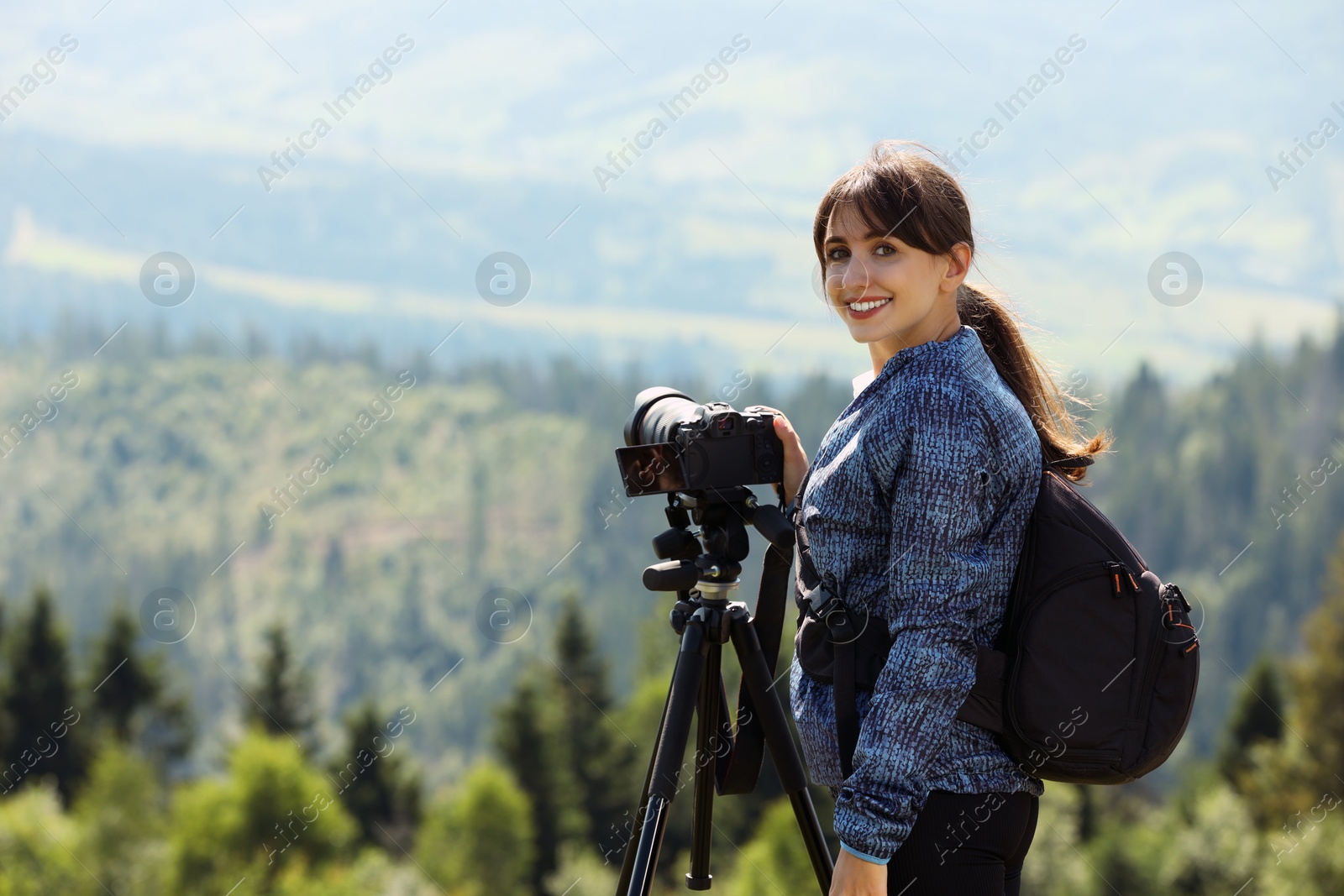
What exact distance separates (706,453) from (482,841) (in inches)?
1462

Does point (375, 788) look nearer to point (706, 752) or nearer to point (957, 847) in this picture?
point (706, 752)

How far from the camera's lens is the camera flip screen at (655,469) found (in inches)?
87.0

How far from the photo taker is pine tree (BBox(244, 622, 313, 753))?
39.6m

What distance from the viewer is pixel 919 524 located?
1.69 meters

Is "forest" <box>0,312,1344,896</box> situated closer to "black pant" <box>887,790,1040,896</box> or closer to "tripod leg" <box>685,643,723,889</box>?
"tripod leg" <box>685,643,723,889</box>

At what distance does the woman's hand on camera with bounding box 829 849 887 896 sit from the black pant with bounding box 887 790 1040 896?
0.08 meters

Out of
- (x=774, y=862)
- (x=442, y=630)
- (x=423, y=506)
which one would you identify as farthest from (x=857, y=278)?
(x=423, y=506)

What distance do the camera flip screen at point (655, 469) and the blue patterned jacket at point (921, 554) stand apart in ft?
1.36

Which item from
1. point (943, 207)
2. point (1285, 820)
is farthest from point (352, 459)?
point (943, 207)

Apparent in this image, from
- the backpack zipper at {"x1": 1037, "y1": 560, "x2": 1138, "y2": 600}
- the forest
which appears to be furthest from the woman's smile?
the forest

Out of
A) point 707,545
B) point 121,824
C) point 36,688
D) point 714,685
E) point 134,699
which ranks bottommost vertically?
point 121,824

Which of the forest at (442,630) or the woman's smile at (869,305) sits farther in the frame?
the forest at (442,630)

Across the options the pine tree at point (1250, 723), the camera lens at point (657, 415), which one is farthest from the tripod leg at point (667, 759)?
the pine tree at point (1250, 723)

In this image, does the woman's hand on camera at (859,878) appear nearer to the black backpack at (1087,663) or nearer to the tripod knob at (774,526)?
the black backpack at (1087,663)
